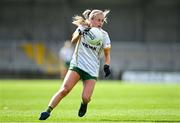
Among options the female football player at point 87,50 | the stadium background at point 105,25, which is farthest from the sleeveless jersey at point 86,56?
the stadium background at point 105,25

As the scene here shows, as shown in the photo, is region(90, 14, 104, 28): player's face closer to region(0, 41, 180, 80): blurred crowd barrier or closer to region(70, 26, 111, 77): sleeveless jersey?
region(70, 26, 111, 77): sleeveless jersey

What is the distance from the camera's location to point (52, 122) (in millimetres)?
13438

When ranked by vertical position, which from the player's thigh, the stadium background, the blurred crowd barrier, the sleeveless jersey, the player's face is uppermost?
the player's face

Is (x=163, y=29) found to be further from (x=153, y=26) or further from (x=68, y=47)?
(x=68, y=47)

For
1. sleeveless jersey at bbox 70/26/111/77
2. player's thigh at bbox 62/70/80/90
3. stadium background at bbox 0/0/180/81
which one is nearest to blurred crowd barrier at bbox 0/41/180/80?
stadium background at bbox 0/0/180/81

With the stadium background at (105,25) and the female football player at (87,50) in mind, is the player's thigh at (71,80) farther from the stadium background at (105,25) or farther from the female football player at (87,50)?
the stadium background at (105,25)

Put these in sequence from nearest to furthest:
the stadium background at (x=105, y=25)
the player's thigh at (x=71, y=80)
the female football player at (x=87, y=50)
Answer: the player's thigh at (x=71, y=80), the female football player at (x=87, y=50), the stadium background at (x=105, y=25)

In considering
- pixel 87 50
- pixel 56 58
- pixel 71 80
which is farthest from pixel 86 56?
pixel 56 58

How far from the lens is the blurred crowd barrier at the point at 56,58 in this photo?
169 feet

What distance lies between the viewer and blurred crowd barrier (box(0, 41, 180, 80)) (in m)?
51.6

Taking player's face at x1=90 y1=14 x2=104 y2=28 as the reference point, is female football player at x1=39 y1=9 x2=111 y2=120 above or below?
below

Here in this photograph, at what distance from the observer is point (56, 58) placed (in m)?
52.8

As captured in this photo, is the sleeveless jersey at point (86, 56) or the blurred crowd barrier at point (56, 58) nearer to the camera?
the sleeveless jersey at point (86, 56)

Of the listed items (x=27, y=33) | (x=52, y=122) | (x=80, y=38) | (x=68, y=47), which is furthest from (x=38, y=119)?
(x=27, y=33)
